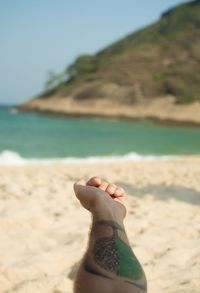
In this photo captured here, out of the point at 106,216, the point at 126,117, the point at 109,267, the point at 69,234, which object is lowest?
the point at 69,234

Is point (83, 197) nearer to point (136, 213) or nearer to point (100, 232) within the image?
point (100, 232)

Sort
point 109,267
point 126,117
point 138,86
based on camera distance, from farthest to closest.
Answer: point 138,86 → point 126,117 → point 109,267

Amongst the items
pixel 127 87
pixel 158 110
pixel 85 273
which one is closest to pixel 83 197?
pixel 85 273

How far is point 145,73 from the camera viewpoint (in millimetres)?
57156

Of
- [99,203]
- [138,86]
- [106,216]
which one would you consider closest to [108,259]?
[106,216]

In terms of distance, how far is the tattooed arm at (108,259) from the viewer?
1.72m

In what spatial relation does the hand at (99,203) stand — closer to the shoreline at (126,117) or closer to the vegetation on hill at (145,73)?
the shoreline at (126,117)

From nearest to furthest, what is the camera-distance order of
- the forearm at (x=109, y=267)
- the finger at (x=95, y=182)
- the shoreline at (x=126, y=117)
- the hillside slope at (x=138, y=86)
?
the forearm at (x=109, y=267) < the finger at (x=95, y=182) < the shoreline at (x=126, y=117) < the hillside slope at (x=138, y=86)

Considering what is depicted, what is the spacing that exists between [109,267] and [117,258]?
7 centimetres

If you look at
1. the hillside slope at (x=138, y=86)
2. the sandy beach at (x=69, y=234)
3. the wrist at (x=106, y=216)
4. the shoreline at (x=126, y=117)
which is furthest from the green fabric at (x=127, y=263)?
the hillside slope at (x=138, y=86)

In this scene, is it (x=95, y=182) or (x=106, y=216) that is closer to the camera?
(x=106, y=216)

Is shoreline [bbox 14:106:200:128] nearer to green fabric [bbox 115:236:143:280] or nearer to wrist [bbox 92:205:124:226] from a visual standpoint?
wrist [bbox 92:205:124:226]

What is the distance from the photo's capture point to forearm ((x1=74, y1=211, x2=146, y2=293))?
172cm

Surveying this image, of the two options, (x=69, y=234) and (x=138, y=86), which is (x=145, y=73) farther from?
(x=69, y=234)
